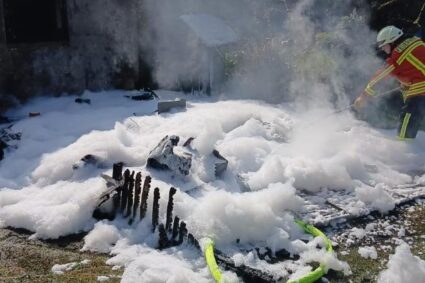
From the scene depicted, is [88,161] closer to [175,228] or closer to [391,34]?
[175,228]

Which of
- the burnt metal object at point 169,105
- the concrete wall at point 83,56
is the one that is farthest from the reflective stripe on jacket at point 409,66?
the concrete wall at point 83,56

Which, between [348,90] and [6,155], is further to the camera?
[348,90]

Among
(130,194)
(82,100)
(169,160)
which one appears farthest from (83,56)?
(130,194)

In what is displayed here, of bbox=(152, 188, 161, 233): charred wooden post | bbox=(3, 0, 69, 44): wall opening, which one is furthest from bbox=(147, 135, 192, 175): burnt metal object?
bbox=(3, 0, 69, 44): wall opening

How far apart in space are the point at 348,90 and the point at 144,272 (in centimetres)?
740

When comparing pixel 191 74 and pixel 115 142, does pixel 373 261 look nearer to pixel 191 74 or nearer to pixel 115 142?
pixel 115 142

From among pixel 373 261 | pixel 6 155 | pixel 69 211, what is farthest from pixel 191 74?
pixel 373 261

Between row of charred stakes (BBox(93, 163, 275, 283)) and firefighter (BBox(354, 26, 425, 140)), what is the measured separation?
15.0ft

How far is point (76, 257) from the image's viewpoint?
4.69 m

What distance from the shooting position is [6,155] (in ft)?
22.5

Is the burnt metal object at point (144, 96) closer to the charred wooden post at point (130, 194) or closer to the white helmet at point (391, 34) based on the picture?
the charred wooden post at point (130, 194)

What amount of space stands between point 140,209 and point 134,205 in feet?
0.40

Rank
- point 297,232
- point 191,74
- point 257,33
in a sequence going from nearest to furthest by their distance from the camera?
point 297,232, point 191,74, point 257,33

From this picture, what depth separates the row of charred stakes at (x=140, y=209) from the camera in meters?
4.73
